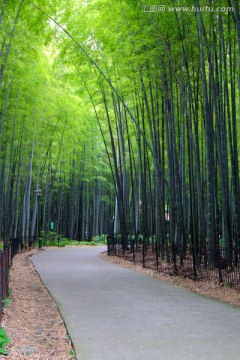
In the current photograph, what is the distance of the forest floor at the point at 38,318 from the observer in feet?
10.2

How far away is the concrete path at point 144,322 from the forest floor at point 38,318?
122 millimetres

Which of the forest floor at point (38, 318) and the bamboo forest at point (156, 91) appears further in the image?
the bamboo forest at point (156, 91)

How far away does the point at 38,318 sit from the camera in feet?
14.2

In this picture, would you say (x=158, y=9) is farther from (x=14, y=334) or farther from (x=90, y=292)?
(x=14, y=334)

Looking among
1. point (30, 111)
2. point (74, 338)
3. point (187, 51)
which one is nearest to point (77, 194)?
point (30, 111)

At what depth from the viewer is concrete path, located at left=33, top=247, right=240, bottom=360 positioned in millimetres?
3027

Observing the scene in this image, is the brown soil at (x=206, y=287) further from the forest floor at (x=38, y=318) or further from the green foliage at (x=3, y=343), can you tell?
the green foliage at (x=3, y=343)

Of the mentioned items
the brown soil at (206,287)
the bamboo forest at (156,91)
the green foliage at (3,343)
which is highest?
the bamboo forest at (156,91)

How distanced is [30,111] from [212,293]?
7.53 metres

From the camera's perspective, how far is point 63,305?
4832 millimetres

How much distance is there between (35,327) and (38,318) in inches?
16.5

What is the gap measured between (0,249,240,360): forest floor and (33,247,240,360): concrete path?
0.12m

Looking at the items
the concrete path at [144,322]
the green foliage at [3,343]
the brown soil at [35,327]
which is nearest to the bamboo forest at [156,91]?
the concrete path at [144,322]

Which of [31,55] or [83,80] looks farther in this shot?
[83,80]
